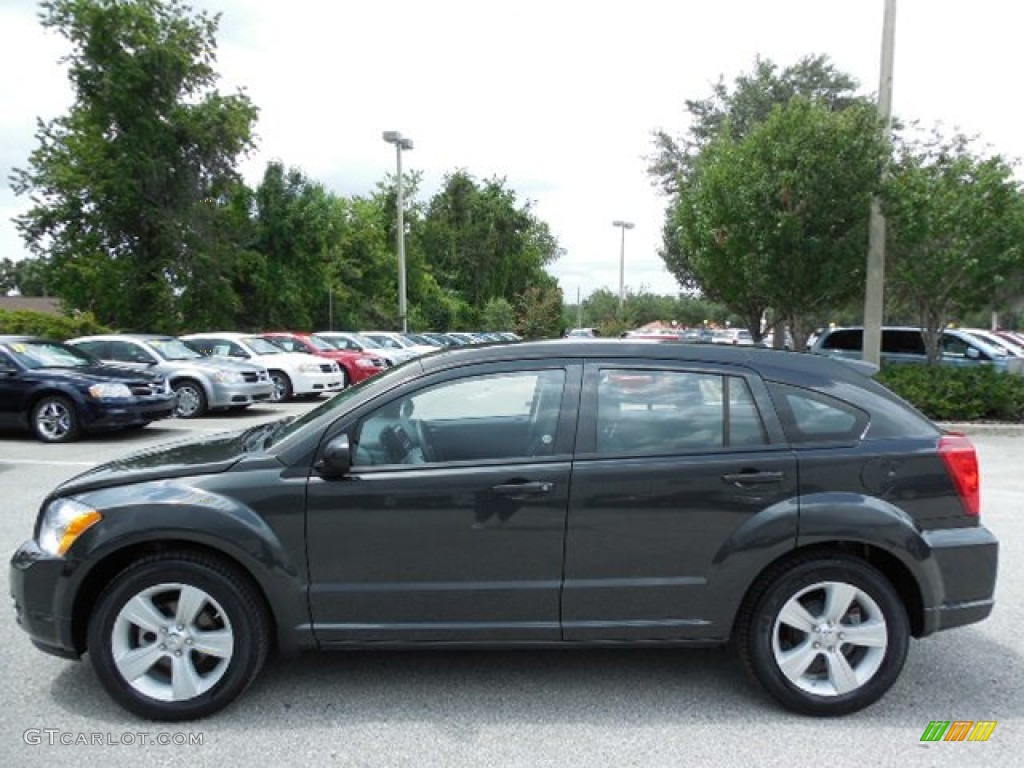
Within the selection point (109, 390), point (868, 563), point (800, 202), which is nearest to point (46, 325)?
point (109, 390)

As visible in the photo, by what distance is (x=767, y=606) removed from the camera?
11.0 ft

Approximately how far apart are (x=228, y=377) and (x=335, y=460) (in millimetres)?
11536

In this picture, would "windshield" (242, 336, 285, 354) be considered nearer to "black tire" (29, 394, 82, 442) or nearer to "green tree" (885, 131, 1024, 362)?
"black tire" (29, 394, 82, 442)

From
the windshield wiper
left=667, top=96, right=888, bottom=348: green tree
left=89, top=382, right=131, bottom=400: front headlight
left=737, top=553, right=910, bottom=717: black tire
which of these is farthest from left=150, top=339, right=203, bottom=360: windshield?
left=737, top=553, right=910, bottom=717: black tire

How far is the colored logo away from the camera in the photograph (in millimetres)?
3193

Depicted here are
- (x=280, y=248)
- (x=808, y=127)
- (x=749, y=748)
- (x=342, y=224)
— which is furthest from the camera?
(x=342, y=224)

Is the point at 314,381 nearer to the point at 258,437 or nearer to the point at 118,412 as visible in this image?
the point at 118,412

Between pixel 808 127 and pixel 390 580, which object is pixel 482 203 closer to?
pixel 808 127

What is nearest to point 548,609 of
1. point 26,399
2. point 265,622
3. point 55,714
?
point 265,622

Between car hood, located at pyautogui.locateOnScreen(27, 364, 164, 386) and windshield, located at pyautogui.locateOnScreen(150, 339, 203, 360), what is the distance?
244 centimetres

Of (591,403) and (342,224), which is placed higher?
(342,224)

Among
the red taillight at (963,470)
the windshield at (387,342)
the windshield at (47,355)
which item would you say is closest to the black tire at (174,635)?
the red taillight at (963,470)

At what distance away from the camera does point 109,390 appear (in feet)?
35.9

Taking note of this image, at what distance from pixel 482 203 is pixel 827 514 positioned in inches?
2057
